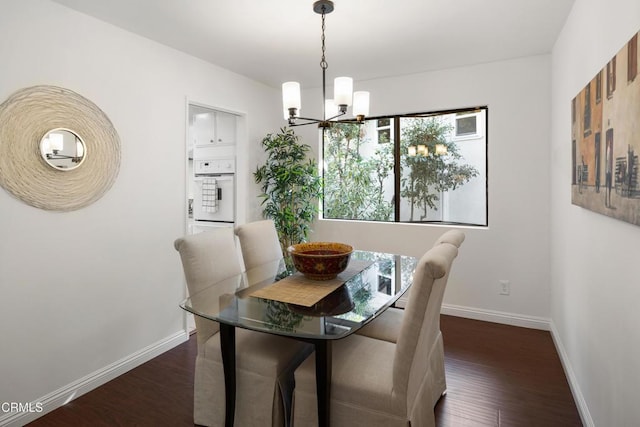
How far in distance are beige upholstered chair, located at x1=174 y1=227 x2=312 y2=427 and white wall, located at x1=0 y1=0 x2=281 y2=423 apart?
3.00ft

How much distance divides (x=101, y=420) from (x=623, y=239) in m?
2.75

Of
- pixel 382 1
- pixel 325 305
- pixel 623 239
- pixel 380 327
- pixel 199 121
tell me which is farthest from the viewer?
pixel 199 121

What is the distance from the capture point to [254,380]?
5.93ft

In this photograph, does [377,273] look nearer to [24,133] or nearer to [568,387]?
[568,387]

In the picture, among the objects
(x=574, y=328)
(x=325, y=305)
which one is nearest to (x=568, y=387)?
(x=574, y=328)

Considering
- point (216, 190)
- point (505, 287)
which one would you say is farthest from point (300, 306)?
point (216, 190)

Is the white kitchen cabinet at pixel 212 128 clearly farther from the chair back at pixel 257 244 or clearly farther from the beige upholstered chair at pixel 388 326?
the beige upholstered chair at pixel 388 326

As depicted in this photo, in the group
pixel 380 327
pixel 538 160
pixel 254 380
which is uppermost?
pixel 538 160

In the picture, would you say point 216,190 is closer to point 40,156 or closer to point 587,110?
point 40,156

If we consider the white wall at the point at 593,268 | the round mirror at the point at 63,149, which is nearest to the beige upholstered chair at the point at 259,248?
the round mirror at the point at 63,149

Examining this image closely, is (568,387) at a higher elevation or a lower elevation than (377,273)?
lower

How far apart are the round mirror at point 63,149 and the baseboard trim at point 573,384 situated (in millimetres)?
3289

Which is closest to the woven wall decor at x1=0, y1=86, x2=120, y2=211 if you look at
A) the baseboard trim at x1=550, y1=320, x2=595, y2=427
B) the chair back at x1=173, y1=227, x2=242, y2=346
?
the chair back at x1=173, y1=227, x2=242, y2=346

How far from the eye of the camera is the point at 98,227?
251cm
